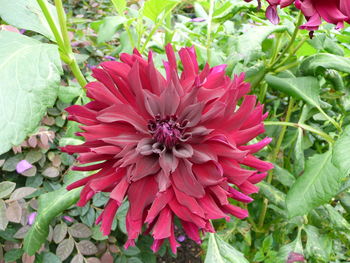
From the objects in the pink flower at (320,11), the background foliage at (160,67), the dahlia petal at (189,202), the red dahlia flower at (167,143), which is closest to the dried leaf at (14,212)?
the background foliage at (160,67)

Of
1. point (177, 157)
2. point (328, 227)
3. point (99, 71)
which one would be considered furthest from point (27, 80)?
point (328, 227)

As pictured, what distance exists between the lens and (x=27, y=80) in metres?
0.46

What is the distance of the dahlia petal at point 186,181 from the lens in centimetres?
46

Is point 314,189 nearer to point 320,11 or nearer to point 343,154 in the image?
point 343,154

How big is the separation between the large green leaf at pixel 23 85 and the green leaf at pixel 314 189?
17.2 inches

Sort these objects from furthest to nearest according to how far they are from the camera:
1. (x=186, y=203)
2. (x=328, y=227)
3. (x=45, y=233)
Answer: (x=328, y=227) < (x=45, y=233) < (x=186, y=203)

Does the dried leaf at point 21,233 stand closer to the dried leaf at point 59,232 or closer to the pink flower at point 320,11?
the dried leaf at point 59,232

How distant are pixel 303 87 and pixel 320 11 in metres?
0.24

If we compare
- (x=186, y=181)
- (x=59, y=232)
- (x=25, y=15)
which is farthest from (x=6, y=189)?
(x=186, y=181)

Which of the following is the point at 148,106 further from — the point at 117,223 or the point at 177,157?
the point at 117,223

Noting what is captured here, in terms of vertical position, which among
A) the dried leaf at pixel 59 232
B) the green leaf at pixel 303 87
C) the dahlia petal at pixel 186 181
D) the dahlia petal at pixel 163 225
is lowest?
the dried leaf at pixel 59 232

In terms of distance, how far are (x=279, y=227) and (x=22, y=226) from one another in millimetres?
618

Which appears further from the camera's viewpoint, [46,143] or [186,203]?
[46,143]

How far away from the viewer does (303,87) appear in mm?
719
